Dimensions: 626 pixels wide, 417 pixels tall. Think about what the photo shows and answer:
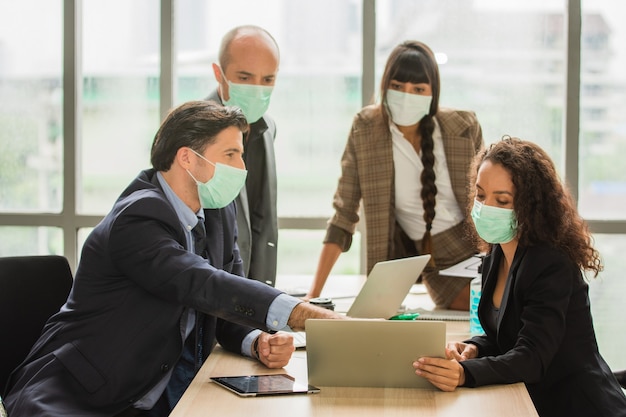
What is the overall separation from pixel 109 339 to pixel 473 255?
1392 millimetres

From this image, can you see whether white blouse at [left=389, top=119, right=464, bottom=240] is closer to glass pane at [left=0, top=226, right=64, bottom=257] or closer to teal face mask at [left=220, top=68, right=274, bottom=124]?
teal face mask at [left=220, top=68, right=274, bottom=124]

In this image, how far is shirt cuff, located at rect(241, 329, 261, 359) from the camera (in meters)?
2.17

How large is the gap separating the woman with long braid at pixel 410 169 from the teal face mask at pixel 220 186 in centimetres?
73

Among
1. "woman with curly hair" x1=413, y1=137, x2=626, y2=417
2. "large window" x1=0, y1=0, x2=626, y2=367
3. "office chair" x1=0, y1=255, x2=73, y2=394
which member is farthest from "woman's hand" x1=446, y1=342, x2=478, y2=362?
"large window" x1=0, y1=0, x2=626, y2=367

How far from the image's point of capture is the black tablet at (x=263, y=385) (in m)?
1.80

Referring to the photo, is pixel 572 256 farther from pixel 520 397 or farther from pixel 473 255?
pixel 473 255

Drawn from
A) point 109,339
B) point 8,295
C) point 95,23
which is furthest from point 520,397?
point 95,23

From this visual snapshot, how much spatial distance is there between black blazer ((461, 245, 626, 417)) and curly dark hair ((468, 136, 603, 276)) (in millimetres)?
45

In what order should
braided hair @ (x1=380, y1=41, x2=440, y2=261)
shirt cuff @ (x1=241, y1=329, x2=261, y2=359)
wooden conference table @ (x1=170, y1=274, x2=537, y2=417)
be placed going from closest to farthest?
wooden conference table @ (x1=170, y1=274, x2=537, y2=417) → shirt cuff @ (x1=241, y1=329, x2=261, y2=359) → braided hair @ (x1=380, y1=41, x2=440, y2=261)

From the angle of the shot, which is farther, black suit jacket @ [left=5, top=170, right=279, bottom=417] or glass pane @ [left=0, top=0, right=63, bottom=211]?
glass pane @ [left=0, top=0, right=63, bottom=211]

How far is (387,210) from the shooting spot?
2969 mm

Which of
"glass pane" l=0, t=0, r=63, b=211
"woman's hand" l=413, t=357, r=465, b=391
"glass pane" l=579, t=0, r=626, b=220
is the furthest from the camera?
"glass pane" l=0, t=0, r=63, b=211

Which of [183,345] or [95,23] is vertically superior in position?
[95,23]

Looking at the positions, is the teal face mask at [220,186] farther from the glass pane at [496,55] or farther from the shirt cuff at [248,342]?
the glass pane at [496,55]
